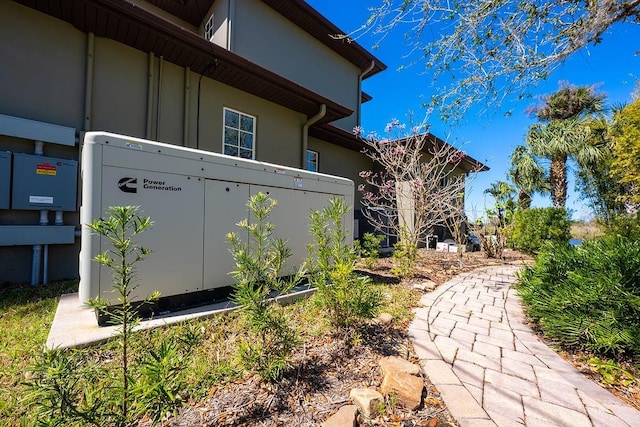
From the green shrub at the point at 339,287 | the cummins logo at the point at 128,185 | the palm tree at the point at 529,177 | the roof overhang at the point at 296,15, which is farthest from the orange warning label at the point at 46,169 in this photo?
the palm tree at the point at 529,177

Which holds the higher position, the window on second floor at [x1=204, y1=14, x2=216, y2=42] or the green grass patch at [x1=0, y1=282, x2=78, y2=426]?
the window on second floor at [x1=204, y1=14, x2=216, y2=42]

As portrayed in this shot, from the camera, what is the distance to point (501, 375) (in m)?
2.19

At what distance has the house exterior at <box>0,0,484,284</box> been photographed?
3922 mm

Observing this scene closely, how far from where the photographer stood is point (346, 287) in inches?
91.4

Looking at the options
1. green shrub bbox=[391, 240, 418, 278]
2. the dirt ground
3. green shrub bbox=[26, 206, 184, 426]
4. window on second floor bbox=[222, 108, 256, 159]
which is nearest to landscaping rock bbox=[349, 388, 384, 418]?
the dirt ground

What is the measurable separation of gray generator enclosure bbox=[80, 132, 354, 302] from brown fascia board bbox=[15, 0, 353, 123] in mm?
2998

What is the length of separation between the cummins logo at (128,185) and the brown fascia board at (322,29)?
19.8 ft

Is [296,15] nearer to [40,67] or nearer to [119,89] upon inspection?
[119,89]

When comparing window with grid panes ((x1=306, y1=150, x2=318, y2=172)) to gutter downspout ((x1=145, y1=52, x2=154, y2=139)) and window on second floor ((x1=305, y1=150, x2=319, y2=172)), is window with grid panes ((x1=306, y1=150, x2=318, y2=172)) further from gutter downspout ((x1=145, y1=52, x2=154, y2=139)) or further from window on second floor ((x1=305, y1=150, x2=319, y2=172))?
gutter downspout ((x1=145, y1=52, x2=154, y2=139))

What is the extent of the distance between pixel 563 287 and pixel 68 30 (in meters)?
7.90

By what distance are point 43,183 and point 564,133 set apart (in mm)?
17358

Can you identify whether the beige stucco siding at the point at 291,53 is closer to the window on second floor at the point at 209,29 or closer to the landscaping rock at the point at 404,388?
the window on second floor at the point at 209,29

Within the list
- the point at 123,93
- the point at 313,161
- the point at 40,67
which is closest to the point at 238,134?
the point at 123,93

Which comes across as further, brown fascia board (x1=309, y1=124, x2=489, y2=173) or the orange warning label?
brown fascia board (x1=309, y1=124, x2=489, y2=173)
